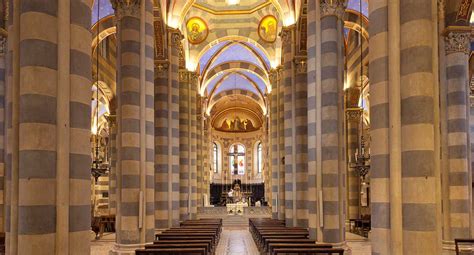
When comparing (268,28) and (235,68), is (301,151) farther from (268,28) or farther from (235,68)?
(235,68)

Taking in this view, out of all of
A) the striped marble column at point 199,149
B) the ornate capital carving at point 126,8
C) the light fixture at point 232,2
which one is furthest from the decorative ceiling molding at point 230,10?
the ornate capital carving at point 126,8

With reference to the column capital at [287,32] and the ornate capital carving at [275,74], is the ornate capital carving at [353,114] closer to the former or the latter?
the ornate capital carving at [275,74]

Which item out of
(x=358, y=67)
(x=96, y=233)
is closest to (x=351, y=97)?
(x=358, y=67)

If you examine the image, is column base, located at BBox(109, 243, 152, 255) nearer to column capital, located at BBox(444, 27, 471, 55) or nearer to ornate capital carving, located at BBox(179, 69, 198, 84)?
column capital, located at BBox(444, 27, 471, 55)

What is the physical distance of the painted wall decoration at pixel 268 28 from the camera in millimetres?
27656

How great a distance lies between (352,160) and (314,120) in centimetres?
1229

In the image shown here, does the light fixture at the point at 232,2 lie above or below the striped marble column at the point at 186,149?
above

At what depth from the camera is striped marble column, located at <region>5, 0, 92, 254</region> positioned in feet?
21.6

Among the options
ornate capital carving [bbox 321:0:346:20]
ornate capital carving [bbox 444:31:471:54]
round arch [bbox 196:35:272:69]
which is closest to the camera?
ornate capital carving [bbox 321:0:346:20]

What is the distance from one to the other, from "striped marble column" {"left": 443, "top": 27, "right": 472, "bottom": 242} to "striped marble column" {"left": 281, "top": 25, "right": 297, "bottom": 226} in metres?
5.51

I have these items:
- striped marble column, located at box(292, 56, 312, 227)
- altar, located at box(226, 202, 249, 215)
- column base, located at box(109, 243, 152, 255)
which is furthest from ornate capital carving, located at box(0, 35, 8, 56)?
altar, located at box(226, 202, 249, 215)

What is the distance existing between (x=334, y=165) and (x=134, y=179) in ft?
16.9

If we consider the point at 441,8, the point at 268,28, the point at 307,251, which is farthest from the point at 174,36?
the point at 307,251

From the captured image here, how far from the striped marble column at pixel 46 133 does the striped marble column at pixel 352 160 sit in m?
18.8
